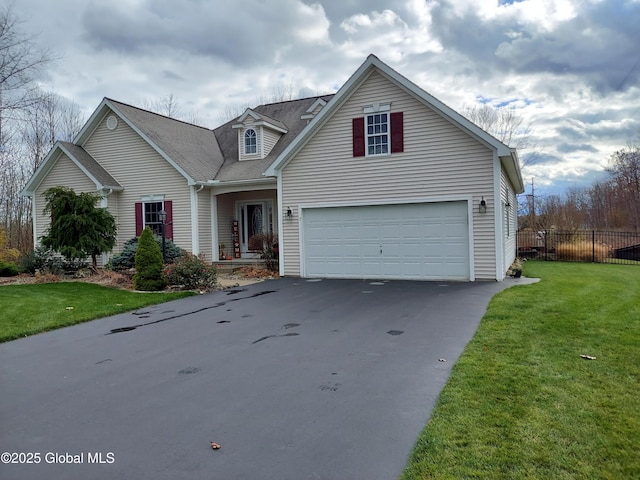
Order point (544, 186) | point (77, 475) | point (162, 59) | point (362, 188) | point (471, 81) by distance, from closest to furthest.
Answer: point (77, 475) → point (362, 188) → point (162, 59) → point (471, 81) → point (544, 186)

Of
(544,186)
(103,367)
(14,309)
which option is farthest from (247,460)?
(544,186)

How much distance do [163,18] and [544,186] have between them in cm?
3439

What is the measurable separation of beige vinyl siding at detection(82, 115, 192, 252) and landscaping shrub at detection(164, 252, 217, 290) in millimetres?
4503

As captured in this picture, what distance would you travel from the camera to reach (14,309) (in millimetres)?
9180

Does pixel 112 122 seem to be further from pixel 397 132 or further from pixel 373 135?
pixel 397 132

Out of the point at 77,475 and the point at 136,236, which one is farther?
the point at 136,236

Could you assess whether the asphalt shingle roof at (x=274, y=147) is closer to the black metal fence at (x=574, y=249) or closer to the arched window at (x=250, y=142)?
the arched window at (x=250, y=142)

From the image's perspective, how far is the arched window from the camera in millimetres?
18219

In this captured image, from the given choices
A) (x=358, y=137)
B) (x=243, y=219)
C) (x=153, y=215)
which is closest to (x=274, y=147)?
(x=243, y=219)

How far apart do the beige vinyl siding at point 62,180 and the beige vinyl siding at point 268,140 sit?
6.77 m

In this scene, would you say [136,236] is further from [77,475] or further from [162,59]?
[77,475]

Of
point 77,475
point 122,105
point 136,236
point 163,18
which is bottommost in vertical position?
point 77,475

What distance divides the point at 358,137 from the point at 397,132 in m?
1.21

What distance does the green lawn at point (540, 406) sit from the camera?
9.50 ft
